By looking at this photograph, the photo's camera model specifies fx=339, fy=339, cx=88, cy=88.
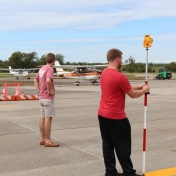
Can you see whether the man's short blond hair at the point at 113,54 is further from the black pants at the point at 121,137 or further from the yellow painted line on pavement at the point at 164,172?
the yellow painted line on pavement at the point at 164,172

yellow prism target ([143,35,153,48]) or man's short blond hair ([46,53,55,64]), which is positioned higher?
yellow prism target ([143,35,153,48])

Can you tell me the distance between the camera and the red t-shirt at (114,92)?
15.9 ft

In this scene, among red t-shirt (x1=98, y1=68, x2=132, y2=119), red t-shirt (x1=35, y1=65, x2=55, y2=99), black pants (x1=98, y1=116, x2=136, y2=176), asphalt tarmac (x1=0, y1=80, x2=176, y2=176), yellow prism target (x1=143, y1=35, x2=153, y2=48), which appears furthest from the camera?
red t-shirt (x1=35, y1=65, x2=55, y2=99)

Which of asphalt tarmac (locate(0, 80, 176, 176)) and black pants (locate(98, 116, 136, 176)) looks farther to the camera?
asphalt tarmac (locate(0, 80, 176, 176))

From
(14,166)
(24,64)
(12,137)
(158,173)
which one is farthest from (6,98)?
(24,64)

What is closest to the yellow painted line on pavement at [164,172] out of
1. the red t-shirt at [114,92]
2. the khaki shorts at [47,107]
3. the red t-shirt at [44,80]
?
the red t-shirt at [114,92]

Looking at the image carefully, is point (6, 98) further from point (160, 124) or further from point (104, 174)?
point (104, 174)

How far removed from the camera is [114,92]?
16.1 ft

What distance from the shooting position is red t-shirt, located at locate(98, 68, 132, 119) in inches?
190

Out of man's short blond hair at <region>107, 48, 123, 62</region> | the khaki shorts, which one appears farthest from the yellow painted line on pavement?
the khaki shorts

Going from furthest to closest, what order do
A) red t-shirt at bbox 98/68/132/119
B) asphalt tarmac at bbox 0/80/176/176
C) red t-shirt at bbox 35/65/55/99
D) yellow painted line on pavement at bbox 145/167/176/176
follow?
red t-shirt at bbox 35/65/55/99, asphalt tarmac at bbox 0/80/176/176, yellow painted line on pavement at bbox 145/167/176/176, red t-shirt at bbox 98/68/132/119

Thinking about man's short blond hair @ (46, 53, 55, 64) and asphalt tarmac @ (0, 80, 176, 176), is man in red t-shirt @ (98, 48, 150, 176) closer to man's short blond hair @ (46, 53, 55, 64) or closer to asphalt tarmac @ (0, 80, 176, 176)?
asphalt tarmac @ (0, 80, 176, 176)

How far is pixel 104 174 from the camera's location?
5477mm

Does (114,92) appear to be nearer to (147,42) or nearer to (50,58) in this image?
(147,42)
